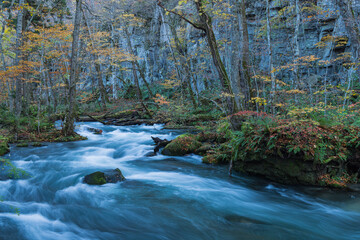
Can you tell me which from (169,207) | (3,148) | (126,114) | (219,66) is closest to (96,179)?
(169,207)

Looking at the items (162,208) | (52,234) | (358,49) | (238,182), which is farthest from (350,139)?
(52,234)

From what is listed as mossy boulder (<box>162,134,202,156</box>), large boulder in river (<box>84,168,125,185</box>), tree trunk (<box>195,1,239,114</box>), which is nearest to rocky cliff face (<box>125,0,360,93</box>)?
tree trunk (<box>195,1,239,114</box>)

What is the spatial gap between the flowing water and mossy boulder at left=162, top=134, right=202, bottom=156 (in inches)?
40.4

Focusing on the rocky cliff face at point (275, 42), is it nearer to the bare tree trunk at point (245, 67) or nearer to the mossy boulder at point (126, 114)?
the bare tree trunk at point (245, 67)

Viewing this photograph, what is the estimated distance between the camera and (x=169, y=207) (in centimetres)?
444

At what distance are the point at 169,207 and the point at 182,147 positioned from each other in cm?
386

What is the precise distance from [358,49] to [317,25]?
12.9 m

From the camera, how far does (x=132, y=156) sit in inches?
350

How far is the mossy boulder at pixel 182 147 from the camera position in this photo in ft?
26.9

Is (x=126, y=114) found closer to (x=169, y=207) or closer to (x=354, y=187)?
(x=169, y=207)

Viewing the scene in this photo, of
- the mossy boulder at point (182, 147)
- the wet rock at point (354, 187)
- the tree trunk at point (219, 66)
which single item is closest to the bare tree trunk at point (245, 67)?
the tree trunk at point (219, 66)

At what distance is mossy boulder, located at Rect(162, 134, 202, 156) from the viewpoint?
820cm

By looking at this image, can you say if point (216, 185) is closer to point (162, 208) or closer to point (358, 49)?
point (162, 208)

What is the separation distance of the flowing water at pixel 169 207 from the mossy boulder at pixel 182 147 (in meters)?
1.03
